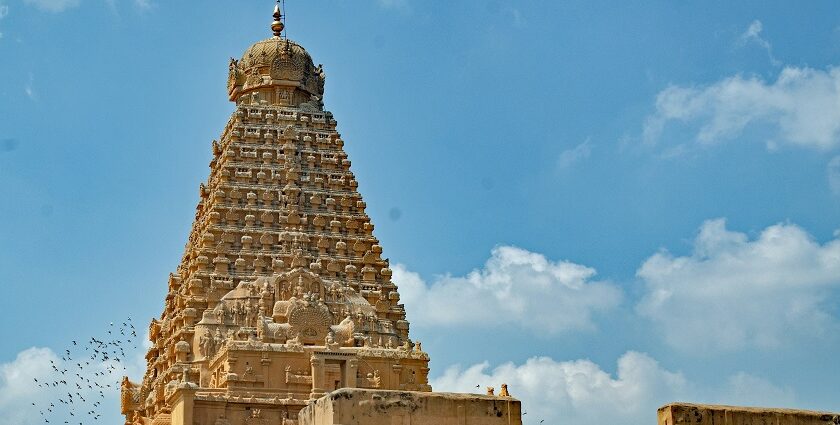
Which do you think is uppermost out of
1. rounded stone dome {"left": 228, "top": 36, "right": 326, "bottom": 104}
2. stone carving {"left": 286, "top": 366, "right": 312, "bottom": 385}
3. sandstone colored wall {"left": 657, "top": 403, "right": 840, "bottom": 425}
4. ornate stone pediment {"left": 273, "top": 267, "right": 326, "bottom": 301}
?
rounded stone dome {"left": 228, "top": 36, "right": 326, "bottom": 104}

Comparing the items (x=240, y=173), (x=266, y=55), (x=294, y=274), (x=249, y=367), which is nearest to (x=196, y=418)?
(x=249, y=367)

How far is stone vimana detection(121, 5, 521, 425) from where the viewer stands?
6912cm

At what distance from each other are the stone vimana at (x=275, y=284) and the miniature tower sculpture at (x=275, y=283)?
6cm

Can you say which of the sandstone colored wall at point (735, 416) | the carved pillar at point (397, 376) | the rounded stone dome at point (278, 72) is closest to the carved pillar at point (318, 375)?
the carved pillar at point (397, 376)

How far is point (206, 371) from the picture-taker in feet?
236

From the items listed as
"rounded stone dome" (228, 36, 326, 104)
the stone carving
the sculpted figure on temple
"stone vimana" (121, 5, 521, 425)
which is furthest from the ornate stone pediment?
"rounded stone dome" (228, 36, 326, 104)

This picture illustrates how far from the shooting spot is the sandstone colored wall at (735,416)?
117ft

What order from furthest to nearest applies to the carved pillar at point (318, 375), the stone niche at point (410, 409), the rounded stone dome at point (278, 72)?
1. the rounded stone dome at point (278, 72)
2. the carved pillar at point (318, 375)
3. the stone niche at point (410, 409)

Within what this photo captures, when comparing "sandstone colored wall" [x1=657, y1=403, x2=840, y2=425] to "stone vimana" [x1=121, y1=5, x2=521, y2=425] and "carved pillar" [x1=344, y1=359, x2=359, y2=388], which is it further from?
"carved pillar" [x1=344, y1=359, x2=359, y2=388]

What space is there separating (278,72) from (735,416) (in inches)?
1963

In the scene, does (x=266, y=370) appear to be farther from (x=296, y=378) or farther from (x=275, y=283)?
(x=275, y=283)

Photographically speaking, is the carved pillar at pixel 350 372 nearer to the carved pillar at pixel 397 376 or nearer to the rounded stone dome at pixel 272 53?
→ the carved pillar at pixel 397 376

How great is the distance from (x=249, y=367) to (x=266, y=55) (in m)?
19.7

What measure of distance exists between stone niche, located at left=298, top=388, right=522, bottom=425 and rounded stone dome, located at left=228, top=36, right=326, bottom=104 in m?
47.5
